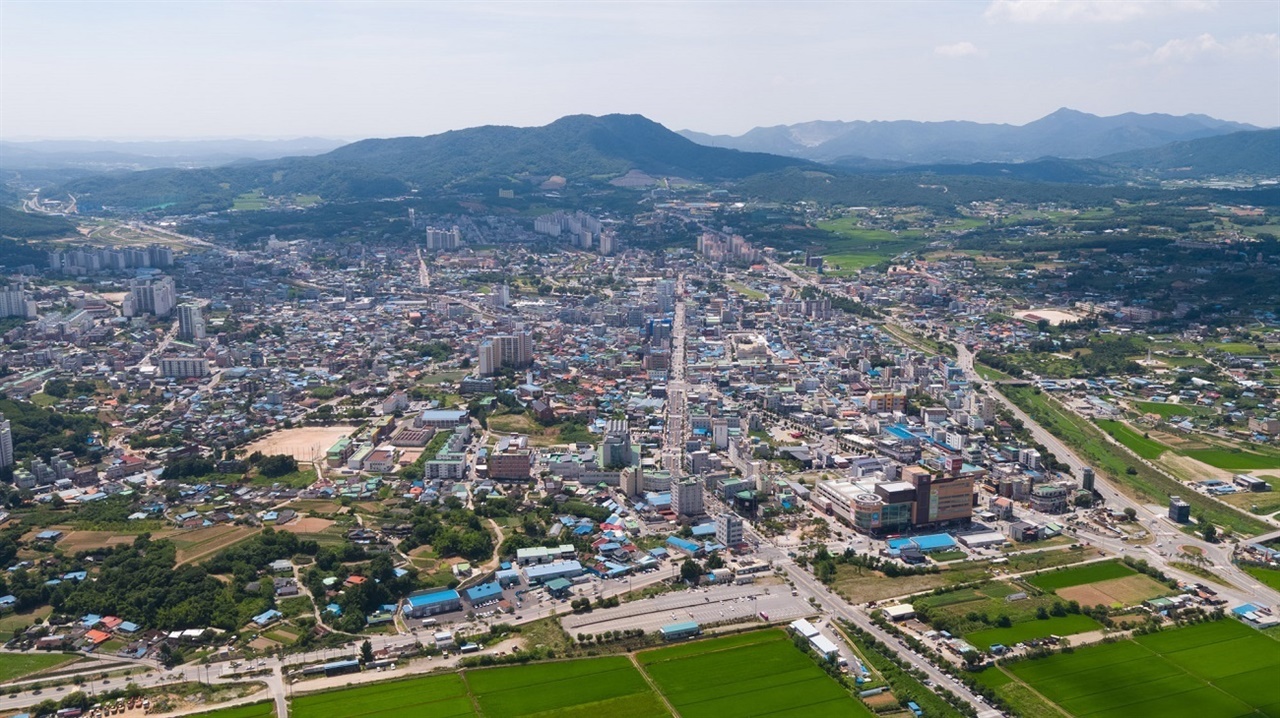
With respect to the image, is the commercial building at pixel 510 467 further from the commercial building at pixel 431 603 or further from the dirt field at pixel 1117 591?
Answer: the dirt field at pixel 1117 591

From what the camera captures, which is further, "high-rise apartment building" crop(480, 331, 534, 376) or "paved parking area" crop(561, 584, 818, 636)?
"high-rise apartment building" crop(480, 331, 534, 376)

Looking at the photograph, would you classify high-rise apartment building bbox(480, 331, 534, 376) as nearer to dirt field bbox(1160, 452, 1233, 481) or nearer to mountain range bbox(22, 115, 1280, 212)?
dirt field bbox(1160, 452, 1233, 481)

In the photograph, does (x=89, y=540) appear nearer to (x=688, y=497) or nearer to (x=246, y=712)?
(x=246, y=712)

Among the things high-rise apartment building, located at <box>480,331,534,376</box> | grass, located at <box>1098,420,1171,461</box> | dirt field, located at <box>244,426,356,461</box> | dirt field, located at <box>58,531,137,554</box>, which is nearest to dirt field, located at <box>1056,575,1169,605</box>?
grass, located at <box>1098,420,1171,461</box>

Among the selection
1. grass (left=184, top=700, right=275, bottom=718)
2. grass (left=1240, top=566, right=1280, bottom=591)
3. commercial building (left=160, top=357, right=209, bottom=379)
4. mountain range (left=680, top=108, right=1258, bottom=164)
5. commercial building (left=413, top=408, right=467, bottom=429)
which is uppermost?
mountain range (left=680, top=108, right=1258, bottom=164)

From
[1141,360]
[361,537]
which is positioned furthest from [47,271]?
[1141,360]

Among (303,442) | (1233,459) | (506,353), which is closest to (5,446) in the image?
(303,442)
